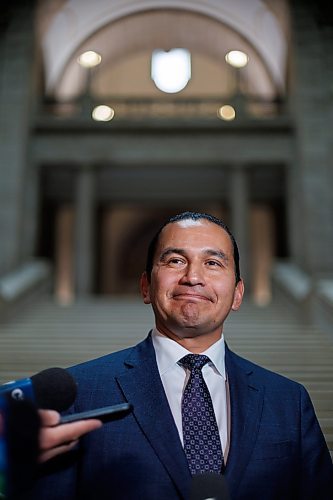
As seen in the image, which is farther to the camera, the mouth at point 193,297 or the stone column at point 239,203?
the stone column at point 239,203

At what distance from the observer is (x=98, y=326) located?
28.0 feet

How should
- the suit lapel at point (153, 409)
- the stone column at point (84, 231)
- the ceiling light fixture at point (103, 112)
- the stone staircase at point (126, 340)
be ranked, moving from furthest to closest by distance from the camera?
1. the ceiling light fixture at point (103, 112)
2. the stone column at point (84, 231)
3. the stone staircase at point (126, 340)
4. the suit lapel at point (153, 409)

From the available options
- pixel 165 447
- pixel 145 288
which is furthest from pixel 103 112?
pixel 165 447

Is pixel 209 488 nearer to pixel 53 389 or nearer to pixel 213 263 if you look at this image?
pixel 53 389

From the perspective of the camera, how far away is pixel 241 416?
2.18 meters

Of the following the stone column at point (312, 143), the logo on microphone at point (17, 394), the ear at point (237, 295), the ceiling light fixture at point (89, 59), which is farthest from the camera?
the ceiling light fixture at point (89, 59)

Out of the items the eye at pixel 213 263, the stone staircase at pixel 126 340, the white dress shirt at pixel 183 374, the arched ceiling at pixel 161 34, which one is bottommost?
the stone staircase at pixel 126 340

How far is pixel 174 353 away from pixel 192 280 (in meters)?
0.36

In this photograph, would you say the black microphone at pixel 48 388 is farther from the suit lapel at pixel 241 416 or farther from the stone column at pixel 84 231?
the stone column at pixel 84 231

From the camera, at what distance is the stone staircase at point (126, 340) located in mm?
3529

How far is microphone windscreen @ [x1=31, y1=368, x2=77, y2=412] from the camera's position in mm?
1593

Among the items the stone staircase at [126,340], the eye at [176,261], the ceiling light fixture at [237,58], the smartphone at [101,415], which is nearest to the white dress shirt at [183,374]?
the eye at [176,261]

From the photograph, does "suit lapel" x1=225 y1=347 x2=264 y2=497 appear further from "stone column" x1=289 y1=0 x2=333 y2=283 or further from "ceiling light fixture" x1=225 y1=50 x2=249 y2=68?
"ceiling light fixture" x1=225 y1=50 x2=249 y2=68

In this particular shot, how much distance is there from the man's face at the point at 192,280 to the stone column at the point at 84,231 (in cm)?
1171
